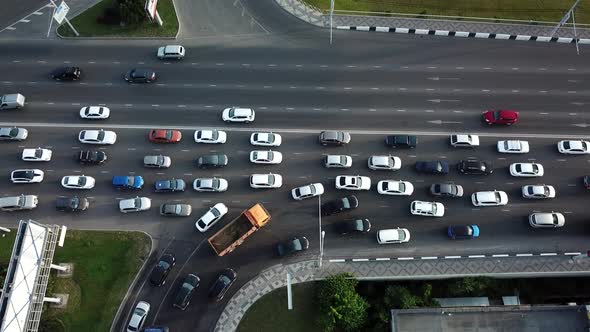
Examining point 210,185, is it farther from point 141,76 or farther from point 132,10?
point 132,10

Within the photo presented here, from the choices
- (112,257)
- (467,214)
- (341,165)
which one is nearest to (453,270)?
(467,214)

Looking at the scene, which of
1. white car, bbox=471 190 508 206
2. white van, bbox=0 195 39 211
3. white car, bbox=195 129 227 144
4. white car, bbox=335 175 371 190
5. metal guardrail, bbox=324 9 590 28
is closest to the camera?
white car, bbox=471 190 508 206

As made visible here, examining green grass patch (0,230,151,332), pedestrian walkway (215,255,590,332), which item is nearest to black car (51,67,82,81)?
green grass patch (0,230,151,332)

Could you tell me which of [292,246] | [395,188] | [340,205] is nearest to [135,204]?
[292,246]

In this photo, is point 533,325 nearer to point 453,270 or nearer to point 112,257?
point 453,270

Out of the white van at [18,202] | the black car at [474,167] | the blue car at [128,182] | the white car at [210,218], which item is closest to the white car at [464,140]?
the black car at [474,167]

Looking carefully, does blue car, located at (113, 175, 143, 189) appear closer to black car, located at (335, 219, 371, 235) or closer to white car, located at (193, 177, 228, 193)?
white car, located at (193, 177, 228, 193)

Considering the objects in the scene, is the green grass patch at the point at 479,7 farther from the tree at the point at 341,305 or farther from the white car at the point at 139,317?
the white car at the point at 139,317
